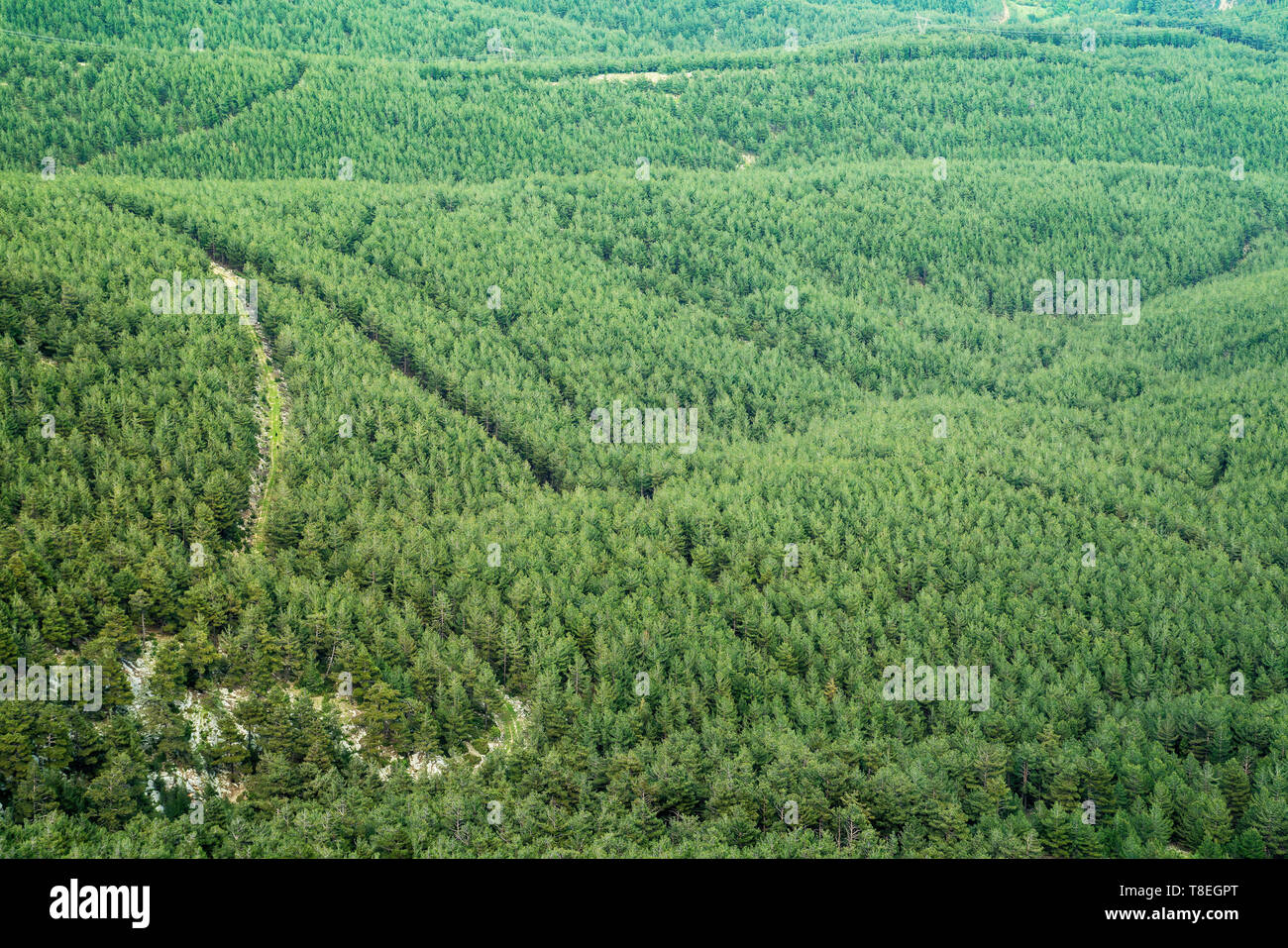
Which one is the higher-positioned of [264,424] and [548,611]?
[264,424]

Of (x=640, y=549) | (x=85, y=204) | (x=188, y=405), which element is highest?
(x=85, y=204)

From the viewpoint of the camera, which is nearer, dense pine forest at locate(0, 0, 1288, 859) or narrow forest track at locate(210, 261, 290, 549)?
dense pine forest at locate(0, 0, 1288, 859)

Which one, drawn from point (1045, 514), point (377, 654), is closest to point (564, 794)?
point (377, 654)

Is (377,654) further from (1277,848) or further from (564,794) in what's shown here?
(1277,848)

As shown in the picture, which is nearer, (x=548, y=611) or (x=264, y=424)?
(x=548, y=611)

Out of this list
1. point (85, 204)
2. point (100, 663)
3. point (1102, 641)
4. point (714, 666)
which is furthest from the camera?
point (85, 204)

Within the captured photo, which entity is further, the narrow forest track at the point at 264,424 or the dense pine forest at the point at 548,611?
the narrow forest track at the point at 264,424

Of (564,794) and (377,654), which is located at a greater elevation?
(377,654)
